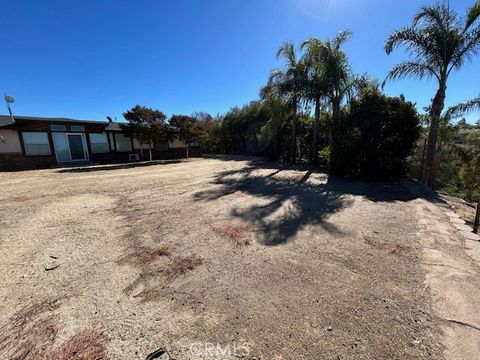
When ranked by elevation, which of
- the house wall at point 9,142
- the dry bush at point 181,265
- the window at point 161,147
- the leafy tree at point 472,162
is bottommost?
the dry bush at point 181,265

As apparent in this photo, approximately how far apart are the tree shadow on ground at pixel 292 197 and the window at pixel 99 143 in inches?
465

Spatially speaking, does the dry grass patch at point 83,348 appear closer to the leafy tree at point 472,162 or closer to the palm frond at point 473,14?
the leafy tree at point 472,162

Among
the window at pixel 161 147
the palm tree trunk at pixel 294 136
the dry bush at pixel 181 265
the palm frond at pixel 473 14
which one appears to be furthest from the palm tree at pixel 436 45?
the window at pixel 161 147

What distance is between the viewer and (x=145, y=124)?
49.6 ft

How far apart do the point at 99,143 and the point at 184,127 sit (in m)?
5.97

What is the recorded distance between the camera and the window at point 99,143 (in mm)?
16312

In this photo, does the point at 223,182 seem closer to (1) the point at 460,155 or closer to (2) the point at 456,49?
(1) the point at 460,155

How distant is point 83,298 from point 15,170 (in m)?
15.5

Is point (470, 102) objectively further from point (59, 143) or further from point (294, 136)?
point (59, 143)

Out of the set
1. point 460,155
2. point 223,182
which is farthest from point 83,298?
point 460,155

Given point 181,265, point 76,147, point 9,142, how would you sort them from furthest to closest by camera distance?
point 76,147 < point 9,142 < point 181,265

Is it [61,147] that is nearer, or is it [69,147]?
[61,147]

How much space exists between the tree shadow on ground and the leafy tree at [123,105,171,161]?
8.43 m

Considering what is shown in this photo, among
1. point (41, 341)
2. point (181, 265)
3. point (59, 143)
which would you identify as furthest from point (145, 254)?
point (59, 143)
